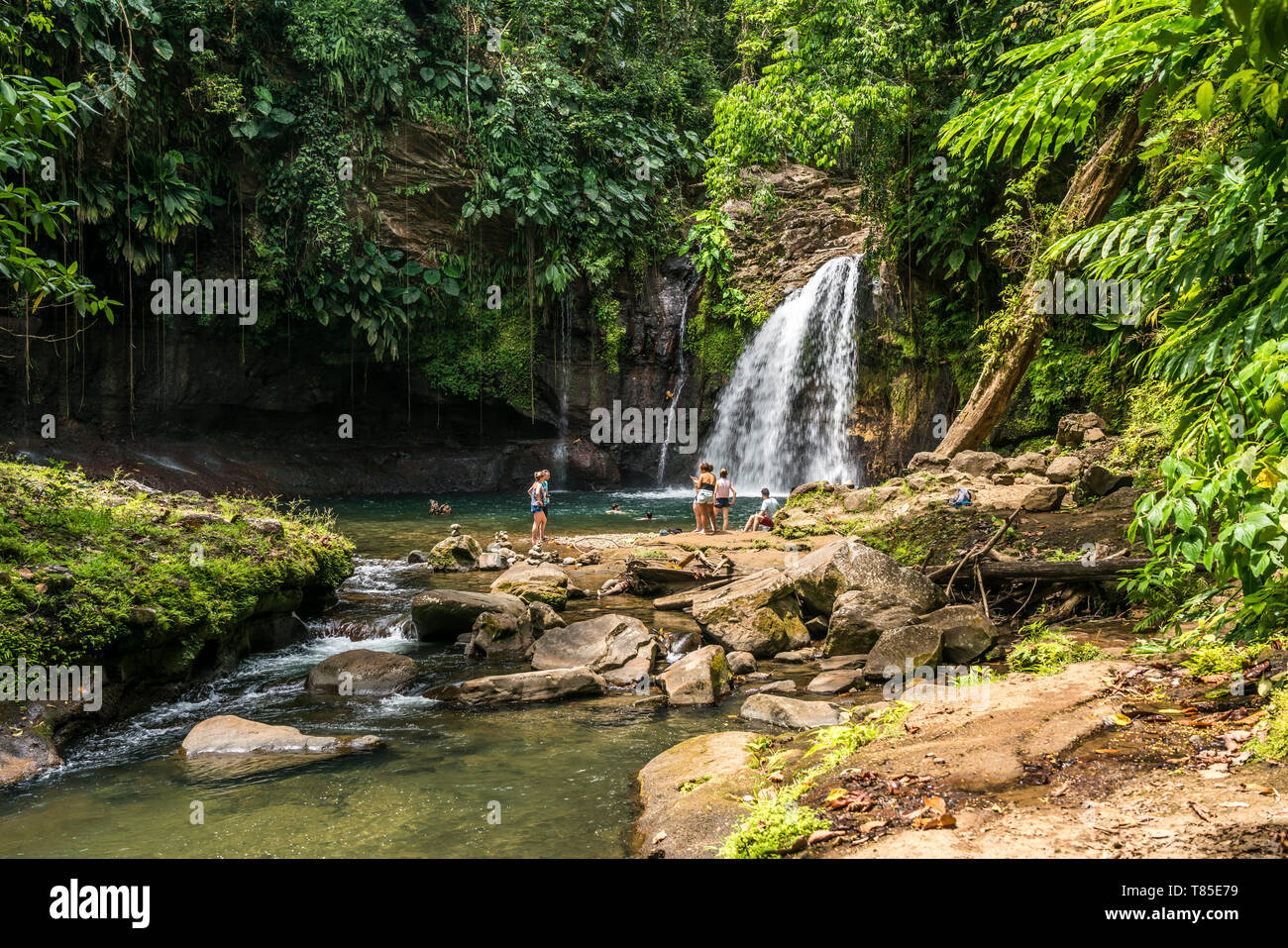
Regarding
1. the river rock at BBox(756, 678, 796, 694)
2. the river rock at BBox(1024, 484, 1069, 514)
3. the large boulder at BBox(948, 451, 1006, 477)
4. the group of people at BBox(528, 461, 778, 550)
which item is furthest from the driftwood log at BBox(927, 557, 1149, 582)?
the group of people at BBox(528, 461, 778, 550)

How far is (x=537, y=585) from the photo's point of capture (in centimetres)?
1061

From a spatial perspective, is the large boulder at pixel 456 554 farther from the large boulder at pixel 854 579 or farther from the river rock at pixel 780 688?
the river rock at pixel 780 688

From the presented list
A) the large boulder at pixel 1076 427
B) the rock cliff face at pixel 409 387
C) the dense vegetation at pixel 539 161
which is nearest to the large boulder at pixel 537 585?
Result: the dense vegetation at pixel 539 161

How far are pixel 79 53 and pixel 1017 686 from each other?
21.3 meters

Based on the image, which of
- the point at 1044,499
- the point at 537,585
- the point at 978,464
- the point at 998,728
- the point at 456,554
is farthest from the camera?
the point at 456,554

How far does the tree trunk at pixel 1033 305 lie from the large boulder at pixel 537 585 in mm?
7484

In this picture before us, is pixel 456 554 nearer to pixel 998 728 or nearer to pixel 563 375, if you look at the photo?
pixel 998 728

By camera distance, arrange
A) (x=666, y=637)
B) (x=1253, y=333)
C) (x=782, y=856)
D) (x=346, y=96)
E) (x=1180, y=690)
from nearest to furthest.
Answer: (x=1253, y=333) < (x=782, y=856) < (x=1180, y=690) < (x=666, y=637) < (x=346, y=96)

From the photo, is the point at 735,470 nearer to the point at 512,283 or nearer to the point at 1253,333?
the point at 512,283

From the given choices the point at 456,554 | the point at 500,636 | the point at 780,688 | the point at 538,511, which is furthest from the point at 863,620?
the point at 538,511

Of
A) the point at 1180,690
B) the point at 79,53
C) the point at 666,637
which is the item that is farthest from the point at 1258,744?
the point at 79,53

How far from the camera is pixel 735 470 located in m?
23.5

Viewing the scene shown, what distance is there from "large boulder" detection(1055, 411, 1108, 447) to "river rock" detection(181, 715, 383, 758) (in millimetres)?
11830

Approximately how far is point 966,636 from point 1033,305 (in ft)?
26.6
